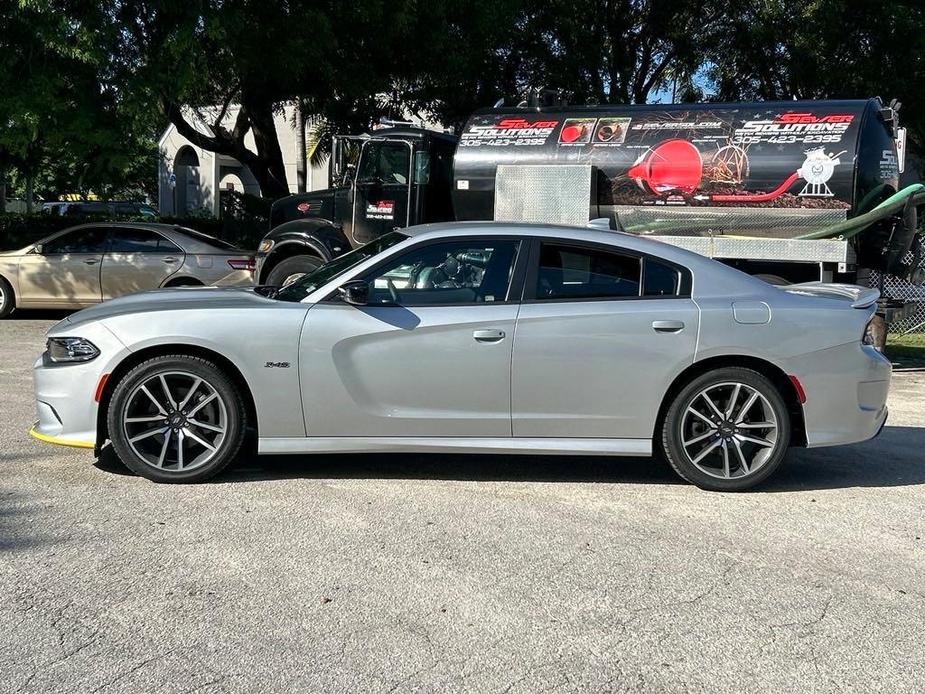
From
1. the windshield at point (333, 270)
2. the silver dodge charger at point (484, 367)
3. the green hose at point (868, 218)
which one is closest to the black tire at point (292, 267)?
the green hose at point (868, 218)

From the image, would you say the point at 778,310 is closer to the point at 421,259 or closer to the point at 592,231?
the point at 592,231

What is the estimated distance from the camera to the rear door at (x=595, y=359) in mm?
5680

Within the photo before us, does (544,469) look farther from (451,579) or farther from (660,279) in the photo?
(451,579)

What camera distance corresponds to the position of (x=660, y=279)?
232 inches

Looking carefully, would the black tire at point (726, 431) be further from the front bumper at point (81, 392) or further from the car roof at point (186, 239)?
the car roof at point (186, 239)

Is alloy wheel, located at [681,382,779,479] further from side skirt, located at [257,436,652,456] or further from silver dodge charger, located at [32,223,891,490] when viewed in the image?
side skirt, located at [257,436,652,456]

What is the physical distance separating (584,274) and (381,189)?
7.71 m

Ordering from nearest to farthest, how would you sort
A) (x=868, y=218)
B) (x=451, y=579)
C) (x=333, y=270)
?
1. (x=451, y=579)
2. (x=333, y=270)
3. (x=868, y=218)

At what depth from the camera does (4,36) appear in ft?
43.5

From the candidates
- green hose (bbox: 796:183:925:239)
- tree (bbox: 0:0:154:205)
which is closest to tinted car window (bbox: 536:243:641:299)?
green hose (bbox: 796:183:925:239)

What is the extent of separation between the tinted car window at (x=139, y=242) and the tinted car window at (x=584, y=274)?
918 cm

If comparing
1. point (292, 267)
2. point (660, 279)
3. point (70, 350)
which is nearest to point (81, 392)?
point (70, 350)

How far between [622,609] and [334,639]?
3.96ft

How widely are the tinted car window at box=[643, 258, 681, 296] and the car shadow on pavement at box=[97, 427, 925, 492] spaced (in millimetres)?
1212
